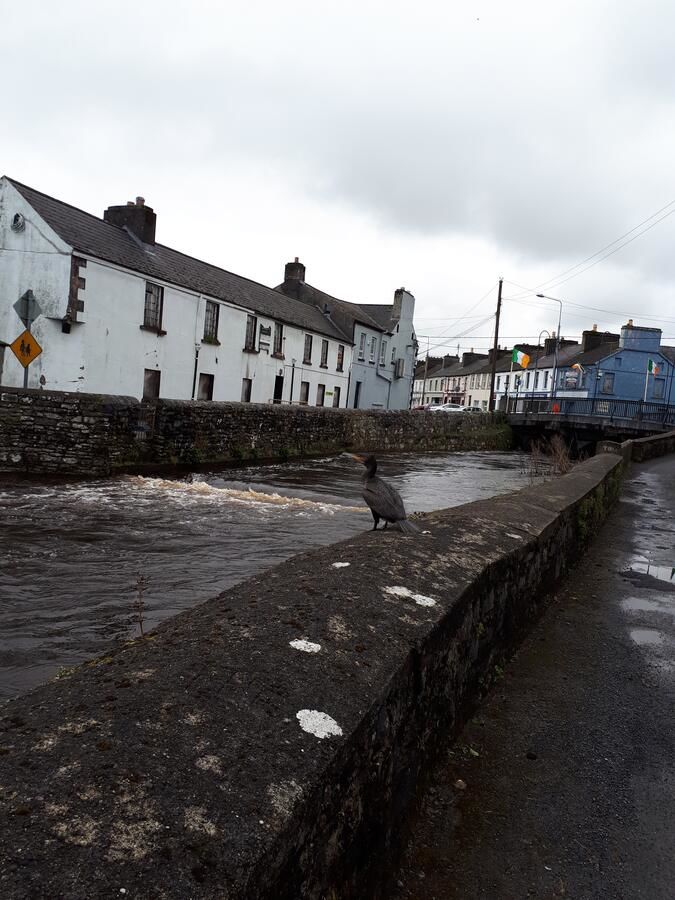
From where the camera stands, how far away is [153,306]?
27.9 m

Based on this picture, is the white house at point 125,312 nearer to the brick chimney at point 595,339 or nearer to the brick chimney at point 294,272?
the brick chimney at point 294,272

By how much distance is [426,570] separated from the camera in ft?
10.9

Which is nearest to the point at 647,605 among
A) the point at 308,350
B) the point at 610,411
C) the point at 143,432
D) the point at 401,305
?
the point at 143,432

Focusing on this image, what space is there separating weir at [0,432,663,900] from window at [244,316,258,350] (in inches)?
1261

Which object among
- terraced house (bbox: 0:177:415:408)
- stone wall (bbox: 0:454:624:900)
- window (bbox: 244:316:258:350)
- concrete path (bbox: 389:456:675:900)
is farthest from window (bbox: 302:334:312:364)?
stone wall (bbox: 0:454:624:900)

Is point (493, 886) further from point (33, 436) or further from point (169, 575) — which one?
point (33, 436)

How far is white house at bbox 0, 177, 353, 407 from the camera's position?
24031 mm

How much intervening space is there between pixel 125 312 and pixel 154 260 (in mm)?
4247

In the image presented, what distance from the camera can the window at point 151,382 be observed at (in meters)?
27.8

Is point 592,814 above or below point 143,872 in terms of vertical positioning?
below

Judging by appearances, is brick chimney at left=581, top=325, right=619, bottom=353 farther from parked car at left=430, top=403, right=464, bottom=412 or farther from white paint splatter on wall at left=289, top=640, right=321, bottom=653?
white paint splatter on wall at left=289, top=640, right=321, bottom=653

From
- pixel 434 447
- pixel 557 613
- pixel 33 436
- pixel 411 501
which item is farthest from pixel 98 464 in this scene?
pixel 434 447

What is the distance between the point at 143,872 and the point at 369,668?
1068 mm

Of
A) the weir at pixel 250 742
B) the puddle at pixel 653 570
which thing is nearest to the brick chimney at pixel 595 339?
the puddle at pixel 653 570
